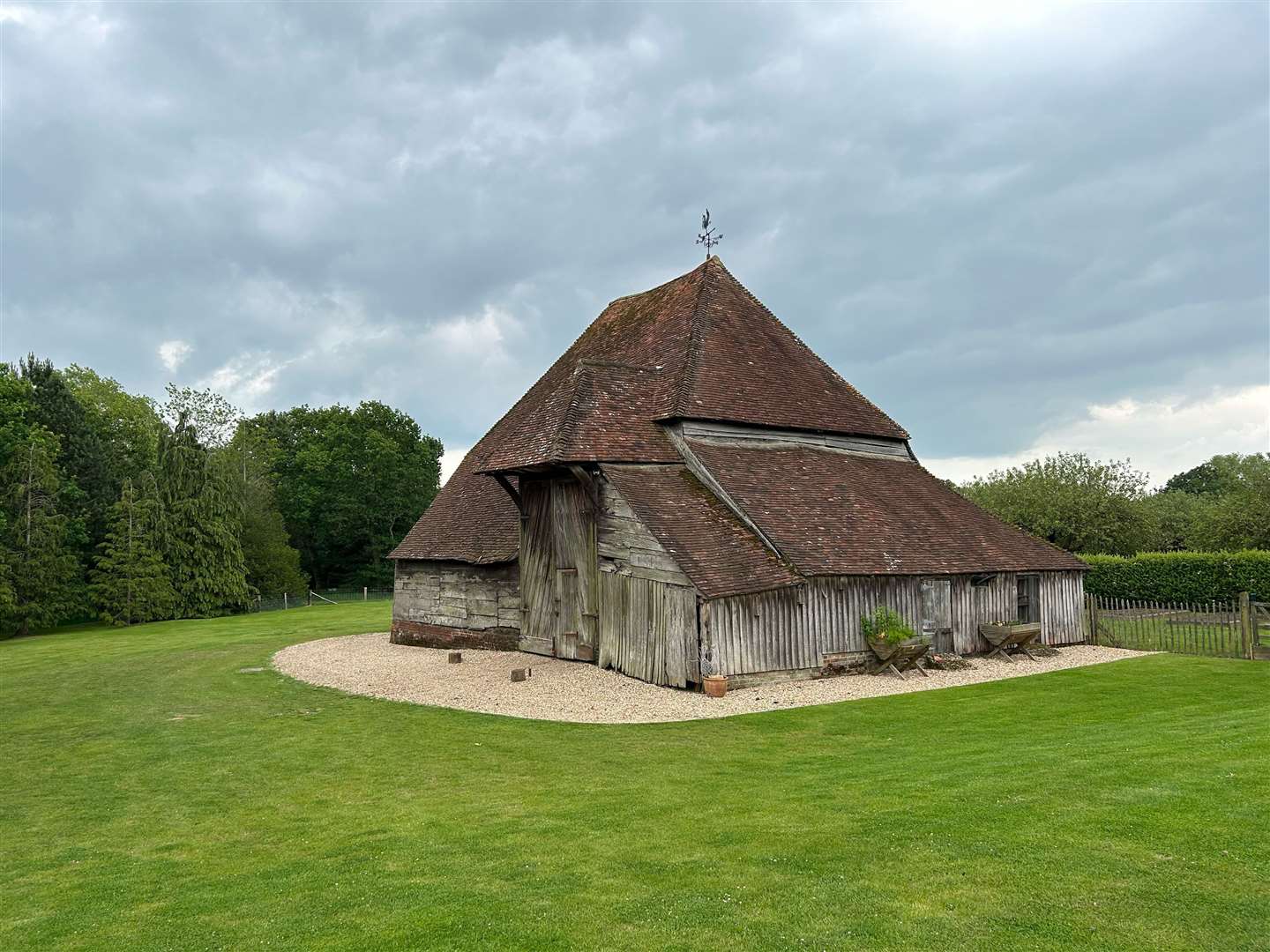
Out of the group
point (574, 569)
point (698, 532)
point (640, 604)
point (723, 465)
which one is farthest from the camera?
point (574, 569)

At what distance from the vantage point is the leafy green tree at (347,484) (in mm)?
61031

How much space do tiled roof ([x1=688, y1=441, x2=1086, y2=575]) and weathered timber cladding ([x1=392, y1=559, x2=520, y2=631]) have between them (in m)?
7.18

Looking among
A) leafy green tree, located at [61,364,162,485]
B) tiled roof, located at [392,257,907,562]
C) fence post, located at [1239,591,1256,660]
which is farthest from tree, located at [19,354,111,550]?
fence post, located at [1239,591,1256,660]

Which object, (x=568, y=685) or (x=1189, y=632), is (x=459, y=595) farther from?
(x=1189, y=632)

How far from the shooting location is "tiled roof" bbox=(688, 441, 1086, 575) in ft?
60.1

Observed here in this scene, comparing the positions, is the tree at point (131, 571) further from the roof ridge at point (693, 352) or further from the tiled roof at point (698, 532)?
the tiled roof at point (698, 532)

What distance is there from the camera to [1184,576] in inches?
1296

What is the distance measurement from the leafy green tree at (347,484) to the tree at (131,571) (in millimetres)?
19270

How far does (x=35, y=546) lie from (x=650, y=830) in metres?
40.3

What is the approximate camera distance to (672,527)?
17.2 meters

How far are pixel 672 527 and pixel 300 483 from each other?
51.4m

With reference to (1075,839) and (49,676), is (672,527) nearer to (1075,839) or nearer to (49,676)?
(1075,839)

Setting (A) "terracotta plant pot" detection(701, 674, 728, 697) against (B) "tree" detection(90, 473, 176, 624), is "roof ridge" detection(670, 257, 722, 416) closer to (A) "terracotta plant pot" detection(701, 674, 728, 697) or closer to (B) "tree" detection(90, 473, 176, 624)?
(A) "terracotta plant pot" detection(701, 674, 728, 697)

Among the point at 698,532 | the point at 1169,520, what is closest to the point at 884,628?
the point at 698,532
